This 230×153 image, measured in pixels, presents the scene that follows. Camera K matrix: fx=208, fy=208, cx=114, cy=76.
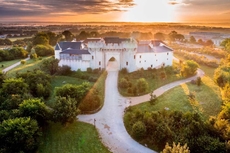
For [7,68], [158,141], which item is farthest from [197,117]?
[7,68]

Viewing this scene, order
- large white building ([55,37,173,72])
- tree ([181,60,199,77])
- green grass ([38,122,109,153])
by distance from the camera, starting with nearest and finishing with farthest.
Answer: green grass ([38,122,109,153])
tree ([181,60,199,77])
large white building ([55,37,173,72])

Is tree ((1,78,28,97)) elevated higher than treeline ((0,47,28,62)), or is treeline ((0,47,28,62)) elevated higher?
treeline ((0,47,28,62))

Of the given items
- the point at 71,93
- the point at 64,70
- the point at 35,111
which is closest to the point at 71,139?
the point at 35,111

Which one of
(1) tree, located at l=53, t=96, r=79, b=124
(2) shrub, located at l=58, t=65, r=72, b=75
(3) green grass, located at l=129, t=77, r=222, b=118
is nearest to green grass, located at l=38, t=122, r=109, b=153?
(1) tree, located at l=53, t=96, r=79, b=124

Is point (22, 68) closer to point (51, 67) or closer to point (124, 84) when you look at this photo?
point (51, 67)

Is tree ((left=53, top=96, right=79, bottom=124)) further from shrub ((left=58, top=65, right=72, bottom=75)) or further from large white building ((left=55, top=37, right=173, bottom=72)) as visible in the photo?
large white building ((left=55, top=37, right=173, bottom=72))

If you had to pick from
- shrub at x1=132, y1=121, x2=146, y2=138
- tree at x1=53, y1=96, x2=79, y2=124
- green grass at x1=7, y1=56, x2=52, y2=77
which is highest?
green grass at x1=7, y1=56, x2=52, y2=77

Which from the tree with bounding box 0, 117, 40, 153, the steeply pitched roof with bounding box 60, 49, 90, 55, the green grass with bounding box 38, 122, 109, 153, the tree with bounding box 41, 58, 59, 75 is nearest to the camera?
the tree with bounding box 0, 117, 40, 153

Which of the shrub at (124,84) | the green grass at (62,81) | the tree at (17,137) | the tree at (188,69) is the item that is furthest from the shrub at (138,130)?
the tree at (188,69)

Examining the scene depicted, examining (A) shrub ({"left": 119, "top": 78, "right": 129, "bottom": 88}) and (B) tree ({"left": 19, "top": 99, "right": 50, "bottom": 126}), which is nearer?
(B) tree ({"left": 19, "top": 99, "right": 50, "bottom": 126})

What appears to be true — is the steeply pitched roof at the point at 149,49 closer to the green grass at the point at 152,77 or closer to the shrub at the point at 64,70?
the green grass at the point at 152,77
